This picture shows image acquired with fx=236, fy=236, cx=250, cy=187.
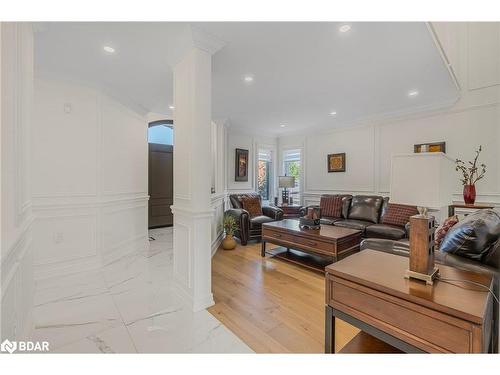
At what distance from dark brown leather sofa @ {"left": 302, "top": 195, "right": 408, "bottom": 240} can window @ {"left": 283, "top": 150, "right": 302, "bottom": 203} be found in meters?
1.67

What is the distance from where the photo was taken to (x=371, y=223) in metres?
4.00

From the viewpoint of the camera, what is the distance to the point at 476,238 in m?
1.47

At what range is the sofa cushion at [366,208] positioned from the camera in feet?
Answer: 13.5

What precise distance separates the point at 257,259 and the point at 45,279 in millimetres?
2532

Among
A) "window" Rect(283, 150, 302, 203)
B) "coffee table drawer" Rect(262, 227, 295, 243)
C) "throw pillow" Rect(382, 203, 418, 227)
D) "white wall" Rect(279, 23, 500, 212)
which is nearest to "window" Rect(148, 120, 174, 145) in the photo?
"window" Rect(283, 150, 302, 203)

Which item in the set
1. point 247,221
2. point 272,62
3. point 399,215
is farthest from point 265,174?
point 272,62

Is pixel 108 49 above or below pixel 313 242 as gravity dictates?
above

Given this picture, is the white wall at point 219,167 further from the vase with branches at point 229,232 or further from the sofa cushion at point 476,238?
the sofa cushion at point 476,238

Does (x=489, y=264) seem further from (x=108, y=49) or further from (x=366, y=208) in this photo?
(x=108, y=49)

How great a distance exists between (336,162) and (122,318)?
4.78 m

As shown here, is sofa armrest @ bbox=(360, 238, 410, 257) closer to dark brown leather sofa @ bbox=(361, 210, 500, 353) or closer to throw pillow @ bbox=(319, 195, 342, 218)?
dark brown leather sofa @ bbox=(361, 210, 500, 353)

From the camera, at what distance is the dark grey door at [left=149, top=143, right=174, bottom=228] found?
551 cm
